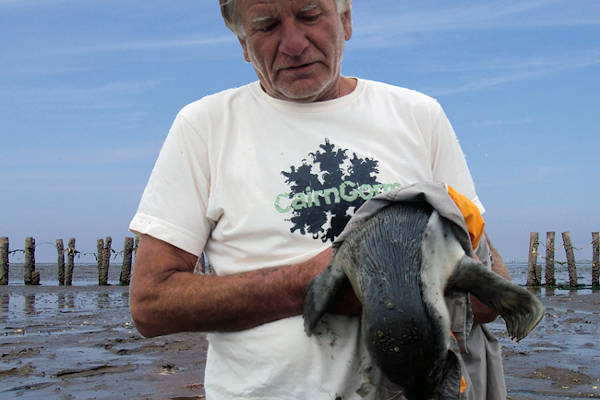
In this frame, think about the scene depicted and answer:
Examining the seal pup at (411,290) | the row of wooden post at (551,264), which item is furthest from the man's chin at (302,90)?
the row of wooden post at (551,264)

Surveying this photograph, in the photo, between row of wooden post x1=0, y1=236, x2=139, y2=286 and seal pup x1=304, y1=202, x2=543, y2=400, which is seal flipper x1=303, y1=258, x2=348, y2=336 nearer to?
seal pup x1=304, y1=202, x2=543, y2=400

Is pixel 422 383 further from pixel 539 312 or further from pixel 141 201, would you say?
pixel 141 201

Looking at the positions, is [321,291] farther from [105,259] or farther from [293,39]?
[105,259]

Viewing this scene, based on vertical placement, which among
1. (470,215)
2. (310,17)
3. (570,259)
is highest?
(310,17)

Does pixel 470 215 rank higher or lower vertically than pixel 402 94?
lower

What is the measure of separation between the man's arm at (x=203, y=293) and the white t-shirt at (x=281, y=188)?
0.22 feet

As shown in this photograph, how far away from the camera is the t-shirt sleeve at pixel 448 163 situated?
3.07m

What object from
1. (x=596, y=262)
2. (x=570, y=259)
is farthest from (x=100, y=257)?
(x=596, y=262)

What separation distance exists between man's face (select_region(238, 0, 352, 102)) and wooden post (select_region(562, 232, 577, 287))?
90.7 ft

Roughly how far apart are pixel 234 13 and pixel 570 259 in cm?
2847

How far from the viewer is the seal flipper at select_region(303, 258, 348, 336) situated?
2.42 m

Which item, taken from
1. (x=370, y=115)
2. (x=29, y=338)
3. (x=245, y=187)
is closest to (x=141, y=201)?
(x=245, y=187)

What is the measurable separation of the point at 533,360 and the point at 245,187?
9.13m

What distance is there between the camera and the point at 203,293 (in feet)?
8.84
